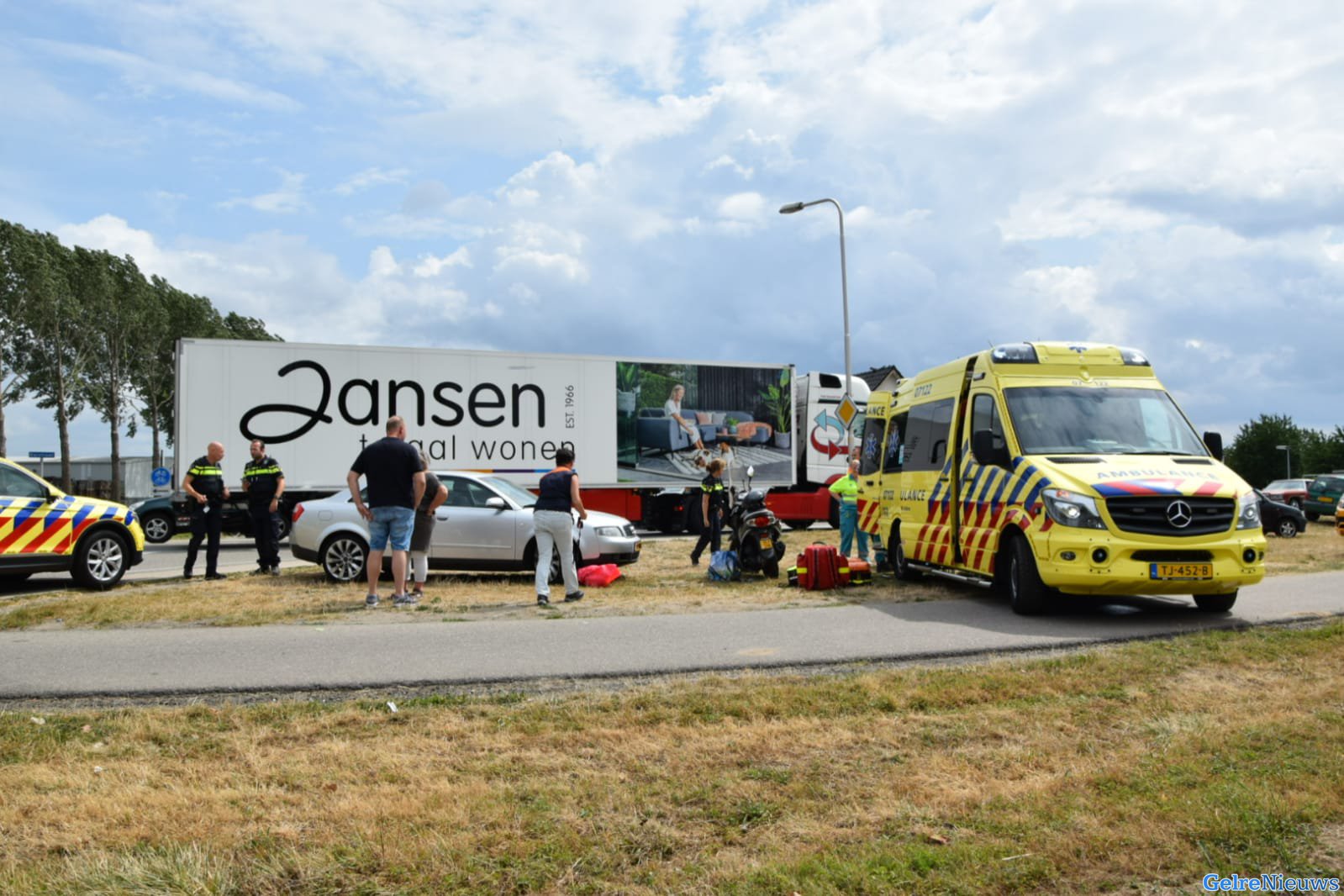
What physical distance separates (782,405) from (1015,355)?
13.8 metres

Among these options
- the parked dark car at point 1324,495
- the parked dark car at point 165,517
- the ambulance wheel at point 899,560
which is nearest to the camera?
the ambulance wheel at point 899,560

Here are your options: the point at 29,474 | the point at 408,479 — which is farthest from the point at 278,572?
the point at 408,479

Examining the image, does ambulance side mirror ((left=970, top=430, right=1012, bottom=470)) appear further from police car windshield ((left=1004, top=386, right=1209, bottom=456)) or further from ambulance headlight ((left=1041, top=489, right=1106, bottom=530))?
ambulance headlight ((left=1041, top=489, right=1106, bottom=530))

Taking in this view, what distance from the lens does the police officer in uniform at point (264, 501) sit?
13430 mm

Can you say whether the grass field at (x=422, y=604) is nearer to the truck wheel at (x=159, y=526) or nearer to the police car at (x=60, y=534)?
the police car at (x=60, y=534)

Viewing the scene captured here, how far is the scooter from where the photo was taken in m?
13.4

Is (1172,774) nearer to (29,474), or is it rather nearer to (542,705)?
(542,705)

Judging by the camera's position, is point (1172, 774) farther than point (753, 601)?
No

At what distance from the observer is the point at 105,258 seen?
5075 cm

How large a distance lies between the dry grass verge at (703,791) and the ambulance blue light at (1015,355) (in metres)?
4.82

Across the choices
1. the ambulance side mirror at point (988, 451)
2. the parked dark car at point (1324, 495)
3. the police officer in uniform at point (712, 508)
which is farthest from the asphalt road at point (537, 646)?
the parked dark car at point (1324, 495)

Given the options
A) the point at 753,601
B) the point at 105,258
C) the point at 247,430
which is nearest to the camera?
the point at 753,601

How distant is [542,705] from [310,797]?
187cm

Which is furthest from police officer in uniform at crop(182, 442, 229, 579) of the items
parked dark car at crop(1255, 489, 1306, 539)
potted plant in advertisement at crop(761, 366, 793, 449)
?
parked dark car at crop(1255, 489, 1306, 539)
